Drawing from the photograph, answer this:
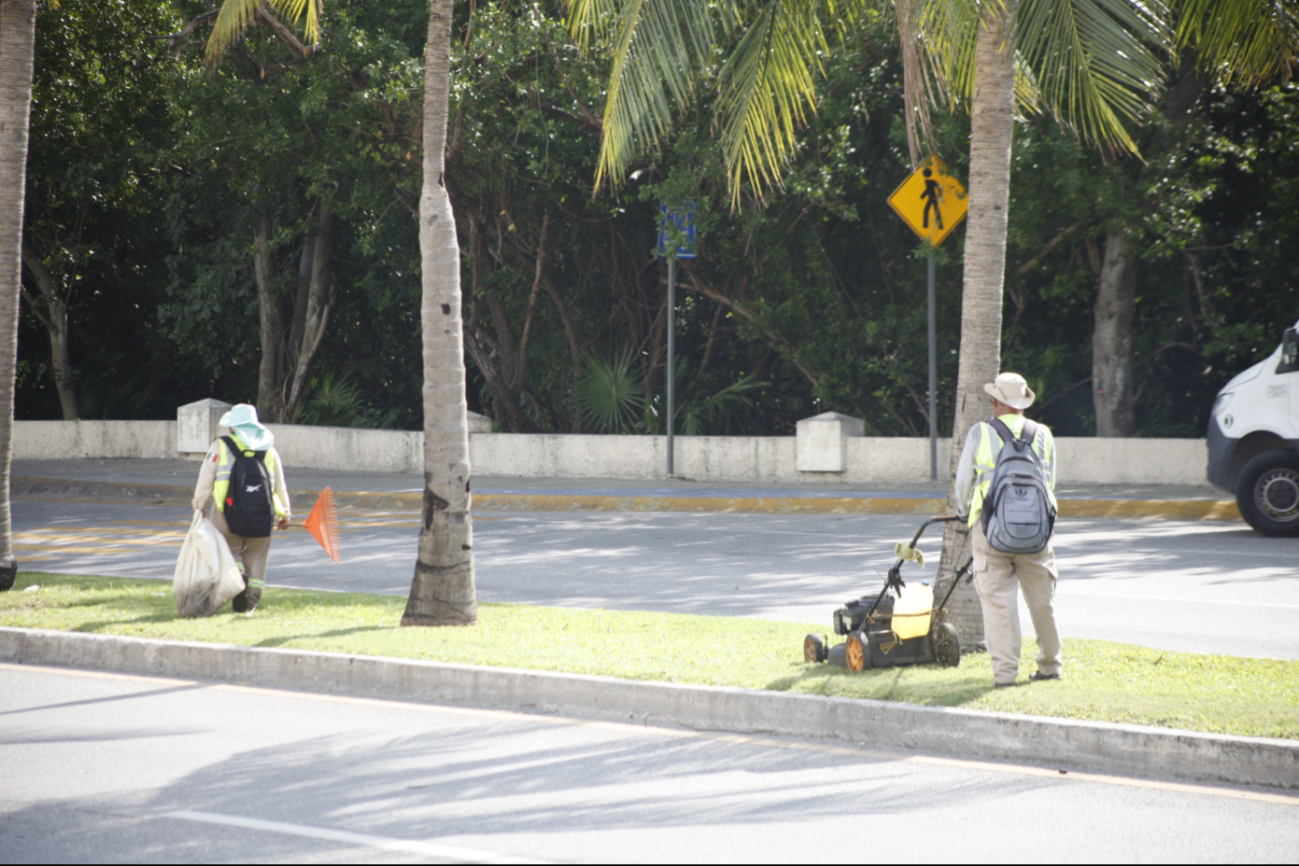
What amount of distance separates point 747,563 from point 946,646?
472 centimetres

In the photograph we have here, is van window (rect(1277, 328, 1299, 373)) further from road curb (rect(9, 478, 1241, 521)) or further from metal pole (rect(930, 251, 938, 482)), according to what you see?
metal pole (rect(930, 251, 938, 482))

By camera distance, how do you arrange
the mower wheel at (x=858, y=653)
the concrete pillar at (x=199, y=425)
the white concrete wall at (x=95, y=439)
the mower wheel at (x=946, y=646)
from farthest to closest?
the white concrete wall at (x=95, y=439) < the concrete pillar at (x=199, y=425) < the mower wheel at (x=946, y=646) < the mower wheel at (x=858, y=653)

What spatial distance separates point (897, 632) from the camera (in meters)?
6.89

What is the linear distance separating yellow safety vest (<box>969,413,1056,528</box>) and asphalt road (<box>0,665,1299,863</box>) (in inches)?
60.2

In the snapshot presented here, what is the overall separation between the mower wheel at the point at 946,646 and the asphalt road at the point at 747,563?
171cm

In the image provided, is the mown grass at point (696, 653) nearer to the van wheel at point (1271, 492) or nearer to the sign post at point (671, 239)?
the van wheel at point (1271, 492)

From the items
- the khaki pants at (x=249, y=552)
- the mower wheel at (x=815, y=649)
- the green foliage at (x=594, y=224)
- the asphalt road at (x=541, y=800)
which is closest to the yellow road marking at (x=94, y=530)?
the khaki pants at (x=249, y=552)

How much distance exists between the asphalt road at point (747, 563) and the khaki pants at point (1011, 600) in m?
1.77

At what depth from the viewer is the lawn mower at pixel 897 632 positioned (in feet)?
22.5

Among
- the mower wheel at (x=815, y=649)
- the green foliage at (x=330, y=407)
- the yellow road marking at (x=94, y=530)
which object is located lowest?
the mower wheel at (x=815, y=649)

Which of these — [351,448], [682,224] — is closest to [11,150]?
[682,224]

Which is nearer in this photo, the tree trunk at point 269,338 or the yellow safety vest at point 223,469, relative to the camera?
the yellow safety vest at point 223,469

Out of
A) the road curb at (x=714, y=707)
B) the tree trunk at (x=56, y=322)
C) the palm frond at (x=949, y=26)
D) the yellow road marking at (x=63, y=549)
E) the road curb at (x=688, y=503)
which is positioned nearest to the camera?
the road curb at (x=714, y=707)

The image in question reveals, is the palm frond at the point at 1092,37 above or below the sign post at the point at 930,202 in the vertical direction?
below
